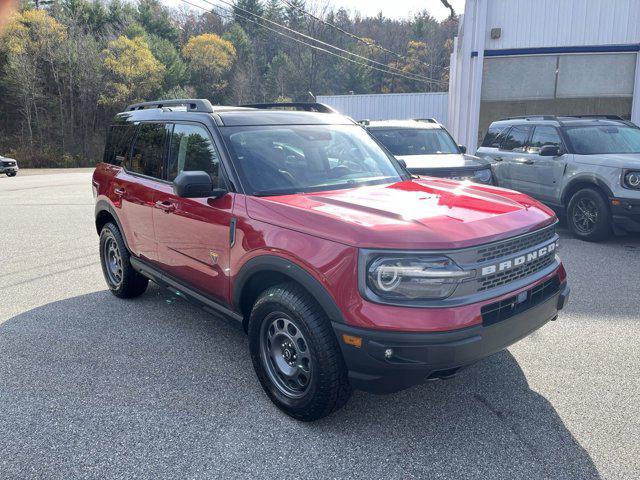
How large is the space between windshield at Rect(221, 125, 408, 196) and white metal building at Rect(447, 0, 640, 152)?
13.2 meters

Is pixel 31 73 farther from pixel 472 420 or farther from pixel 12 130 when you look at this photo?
pixel 472 420

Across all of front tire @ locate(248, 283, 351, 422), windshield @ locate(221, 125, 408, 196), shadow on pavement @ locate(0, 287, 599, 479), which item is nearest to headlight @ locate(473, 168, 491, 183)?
windshield @ locate(221, 125, 408, 196)

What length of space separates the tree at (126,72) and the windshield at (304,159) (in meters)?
51.2

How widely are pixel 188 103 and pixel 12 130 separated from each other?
53.6 m

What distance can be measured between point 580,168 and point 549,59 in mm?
9610

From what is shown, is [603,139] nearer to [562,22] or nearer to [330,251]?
[330,251]

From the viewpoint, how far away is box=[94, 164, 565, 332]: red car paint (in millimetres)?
2801

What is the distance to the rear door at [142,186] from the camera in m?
4.65

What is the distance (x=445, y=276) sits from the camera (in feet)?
9.13

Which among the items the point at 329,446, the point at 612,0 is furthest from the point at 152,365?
the point at 612,0

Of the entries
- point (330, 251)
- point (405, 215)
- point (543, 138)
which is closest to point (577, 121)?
point (543, 138)

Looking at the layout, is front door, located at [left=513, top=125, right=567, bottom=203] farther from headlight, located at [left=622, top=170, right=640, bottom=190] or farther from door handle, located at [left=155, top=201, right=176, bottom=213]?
door handle, located at [left=155, top=201, right=176, bottom=213]

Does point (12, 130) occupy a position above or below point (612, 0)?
below

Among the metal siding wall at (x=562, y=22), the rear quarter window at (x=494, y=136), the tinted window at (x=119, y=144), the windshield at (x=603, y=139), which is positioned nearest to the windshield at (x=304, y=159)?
the tinted window at (x=119, y=144)
